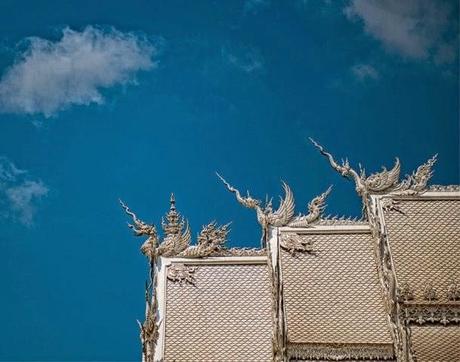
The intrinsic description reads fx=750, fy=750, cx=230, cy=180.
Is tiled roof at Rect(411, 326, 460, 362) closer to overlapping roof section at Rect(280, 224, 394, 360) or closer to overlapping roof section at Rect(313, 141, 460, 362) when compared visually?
overlapping roof section at Rect(313, 141, 460, 362)

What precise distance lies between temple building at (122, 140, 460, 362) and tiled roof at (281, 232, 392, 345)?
0.02 meters

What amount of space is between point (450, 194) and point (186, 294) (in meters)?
6.91

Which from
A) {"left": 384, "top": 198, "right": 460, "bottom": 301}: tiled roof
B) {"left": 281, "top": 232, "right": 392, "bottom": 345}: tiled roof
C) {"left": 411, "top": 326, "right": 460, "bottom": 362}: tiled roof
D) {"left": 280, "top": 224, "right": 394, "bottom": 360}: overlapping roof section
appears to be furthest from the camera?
{"left": 384, "top": 198, "right": 460, "bottom": 301}: tiled roof

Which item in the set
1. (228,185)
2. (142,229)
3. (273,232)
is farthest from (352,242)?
(142,229)

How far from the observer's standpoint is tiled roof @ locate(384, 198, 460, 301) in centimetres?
1711

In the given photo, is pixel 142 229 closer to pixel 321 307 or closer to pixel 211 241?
pixel 211 241

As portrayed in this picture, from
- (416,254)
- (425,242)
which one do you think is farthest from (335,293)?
(425,242)

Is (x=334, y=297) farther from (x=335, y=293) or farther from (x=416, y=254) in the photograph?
(x=416, y=254)

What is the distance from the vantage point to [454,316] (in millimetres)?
16500

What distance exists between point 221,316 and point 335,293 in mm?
2648

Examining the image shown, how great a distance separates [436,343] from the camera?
53.1 ft

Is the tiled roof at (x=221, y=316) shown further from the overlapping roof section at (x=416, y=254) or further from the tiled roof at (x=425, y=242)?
the tiled roof at (x=425, y=242)

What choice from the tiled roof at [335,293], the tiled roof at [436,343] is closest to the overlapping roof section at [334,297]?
the tiled roof at [335,293]

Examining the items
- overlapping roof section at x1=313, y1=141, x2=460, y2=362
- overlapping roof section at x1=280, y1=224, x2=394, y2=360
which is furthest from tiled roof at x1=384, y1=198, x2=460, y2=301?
overlapping roof section at x1=280, y1=224, x2=394, y2=360
